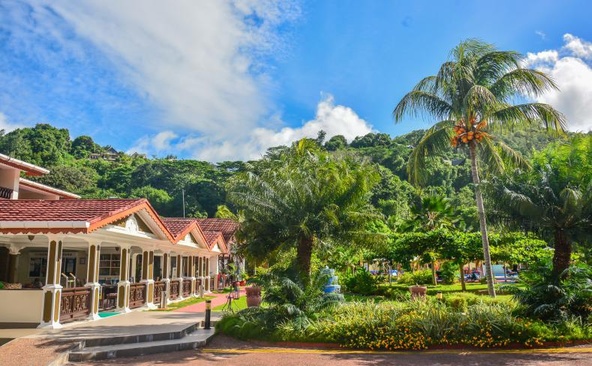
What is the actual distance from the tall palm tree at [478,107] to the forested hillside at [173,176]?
39555 mm

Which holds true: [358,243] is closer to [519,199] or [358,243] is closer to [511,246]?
[519,199]

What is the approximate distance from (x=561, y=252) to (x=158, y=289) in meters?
15.7

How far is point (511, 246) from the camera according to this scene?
28.9 meters

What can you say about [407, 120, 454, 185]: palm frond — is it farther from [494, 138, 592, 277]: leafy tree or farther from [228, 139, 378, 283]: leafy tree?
[494, 138, 592, 277]: leafy tree

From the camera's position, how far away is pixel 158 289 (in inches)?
832

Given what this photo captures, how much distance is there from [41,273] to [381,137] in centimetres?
9282

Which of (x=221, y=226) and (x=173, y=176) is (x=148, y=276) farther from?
(x=173, y=176)

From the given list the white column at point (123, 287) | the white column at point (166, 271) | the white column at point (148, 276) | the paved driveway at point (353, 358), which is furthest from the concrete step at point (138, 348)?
the white column at point (166, 271)

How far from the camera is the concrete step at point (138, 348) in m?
10.3

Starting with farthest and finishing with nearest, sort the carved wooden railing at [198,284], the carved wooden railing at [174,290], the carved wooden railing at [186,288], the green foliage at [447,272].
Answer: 1. the green foliage at [447,272]
2. the carved wooden railing at [198,284]
3. the carved wooden railing at [186,288]
4. the carved wooden railing at [174,290]

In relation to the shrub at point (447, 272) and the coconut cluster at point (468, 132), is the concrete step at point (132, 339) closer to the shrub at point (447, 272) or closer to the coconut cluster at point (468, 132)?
the coconut cluster at point (468, 132)

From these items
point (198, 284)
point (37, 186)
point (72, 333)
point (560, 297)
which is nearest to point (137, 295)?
Answer: point (72, 333)

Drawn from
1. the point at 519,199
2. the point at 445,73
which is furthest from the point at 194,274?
the point at 519,199

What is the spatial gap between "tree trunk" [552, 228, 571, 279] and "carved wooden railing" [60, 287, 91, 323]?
44.1 ft
